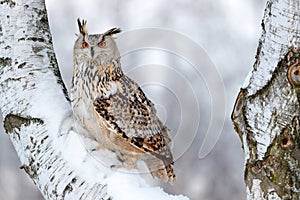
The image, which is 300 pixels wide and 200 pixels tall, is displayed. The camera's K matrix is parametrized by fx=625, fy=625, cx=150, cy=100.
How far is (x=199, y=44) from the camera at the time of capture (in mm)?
7773

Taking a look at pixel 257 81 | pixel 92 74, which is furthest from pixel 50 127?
pixel 257 81

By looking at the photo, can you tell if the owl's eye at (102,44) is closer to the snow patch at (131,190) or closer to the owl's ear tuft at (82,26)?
the owl's ear tuft at (82,26)

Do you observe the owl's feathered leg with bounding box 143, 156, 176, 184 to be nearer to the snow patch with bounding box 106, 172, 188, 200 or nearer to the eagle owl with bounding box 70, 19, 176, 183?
the eagle owl with bounding box 70, 19, 176, 183

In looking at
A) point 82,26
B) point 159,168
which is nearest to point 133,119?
point 159,168

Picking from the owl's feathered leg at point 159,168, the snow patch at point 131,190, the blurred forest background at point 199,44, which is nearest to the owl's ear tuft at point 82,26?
the owl's feathered leg at point 159,168

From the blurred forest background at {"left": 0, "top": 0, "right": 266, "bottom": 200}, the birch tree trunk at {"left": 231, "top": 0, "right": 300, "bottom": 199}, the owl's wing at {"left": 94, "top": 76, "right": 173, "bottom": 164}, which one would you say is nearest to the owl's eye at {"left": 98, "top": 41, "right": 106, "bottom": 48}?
the owl's wing at {"left": 94, "top": 76, "right": 173, "bottom": 164}

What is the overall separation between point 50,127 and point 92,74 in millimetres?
521

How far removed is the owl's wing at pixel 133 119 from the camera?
2461 millimetres

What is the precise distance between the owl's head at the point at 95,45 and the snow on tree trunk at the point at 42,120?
16 centimetres

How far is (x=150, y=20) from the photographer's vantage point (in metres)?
8.89

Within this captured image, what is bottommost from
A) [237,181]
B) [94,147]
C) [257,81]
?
[257,81]

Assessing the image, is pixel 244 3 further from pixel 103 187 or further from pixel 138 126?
pixel 103 187

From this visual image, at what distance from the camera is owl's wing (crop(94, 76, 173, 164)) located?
8.07ft

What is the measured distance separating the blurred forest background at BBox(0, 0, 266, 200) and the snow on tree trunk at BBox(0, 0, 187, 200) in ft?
11.4
